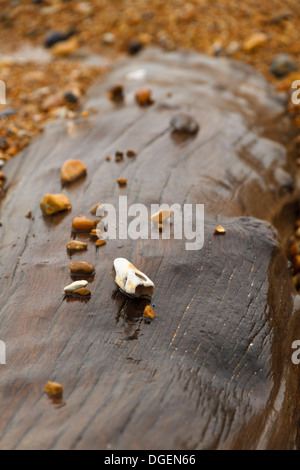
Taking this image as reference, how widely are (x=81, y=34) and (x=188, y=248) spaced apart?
3.01 metres

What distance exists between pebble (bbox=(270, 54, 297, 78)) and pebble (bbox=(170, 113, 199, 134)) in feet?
4.51

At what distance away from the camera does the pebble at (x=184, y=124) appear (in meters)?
2.66

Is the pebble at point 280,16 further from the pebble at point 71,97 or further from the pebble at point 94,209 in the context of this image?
the pebble at point 94,209

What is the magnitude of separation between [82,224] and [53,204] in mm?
194

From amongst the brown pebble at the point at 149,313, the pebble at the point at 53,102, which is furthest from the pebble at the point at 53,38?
the brown pebble at the point at 149,313

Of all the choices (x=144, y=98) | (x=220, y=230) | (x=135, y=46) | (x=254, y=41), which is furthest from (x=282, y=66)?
(x=220, y=230)

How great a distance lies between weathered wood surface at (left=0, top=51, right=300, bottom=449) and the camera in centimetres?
142

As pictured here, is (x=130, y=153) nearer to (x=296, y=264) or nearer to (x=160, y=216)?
(x=160, y=216)

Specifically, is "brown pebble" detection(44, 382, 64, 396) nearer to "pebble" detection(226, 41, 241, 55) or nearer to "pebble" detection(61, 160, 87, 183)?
"pebble" detection(61, 160, 87, 183)

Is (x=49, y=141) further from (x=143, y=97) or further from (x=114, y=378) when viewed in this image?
(x=114, y=378)

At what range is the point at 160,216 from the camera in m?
2.02

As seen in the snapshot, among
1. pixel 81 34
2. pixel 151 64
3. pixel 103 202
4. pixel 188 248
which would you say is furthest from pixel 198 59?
pixel 188 248

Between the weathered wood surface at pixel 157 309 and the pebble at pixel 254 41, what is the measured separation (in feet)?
4.53

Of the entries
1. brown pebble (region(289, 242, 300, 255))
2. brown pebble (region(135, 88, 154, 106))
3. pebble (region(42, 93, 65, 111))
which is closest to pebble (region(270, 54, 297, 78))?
brown pebble (region(135, 88, 154, 106))
